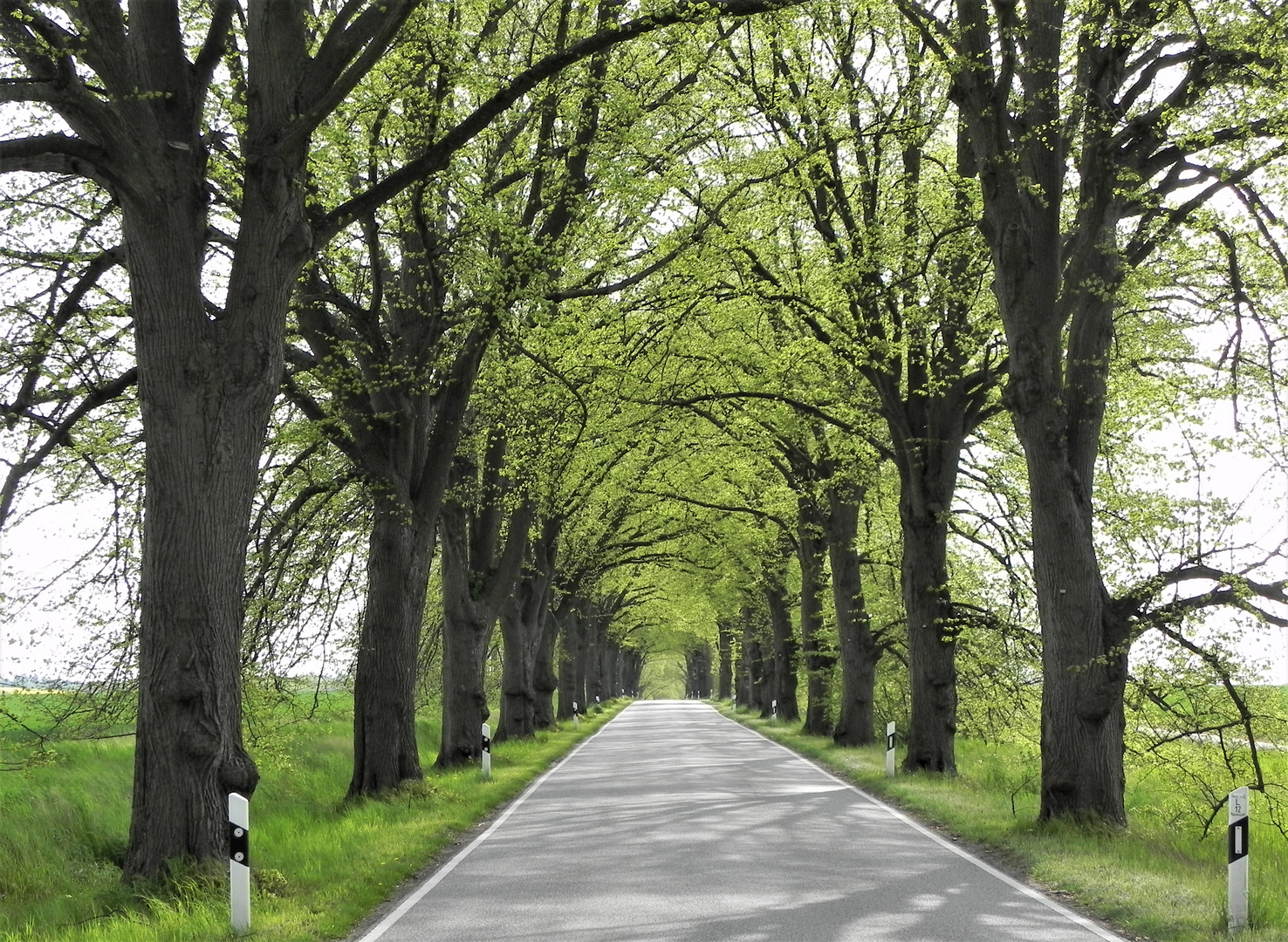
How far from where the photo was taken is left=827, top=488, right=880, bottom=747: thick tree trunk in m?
26.7

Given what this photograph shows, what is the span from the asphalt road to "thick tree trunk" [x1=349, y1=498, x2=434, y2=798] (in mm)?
1874

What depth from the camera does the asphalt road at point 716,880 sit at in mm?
7977

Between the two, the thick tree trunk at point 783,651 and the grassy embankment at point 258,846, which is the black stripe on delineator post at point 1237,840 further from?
the thick tree trunk at point 783,651

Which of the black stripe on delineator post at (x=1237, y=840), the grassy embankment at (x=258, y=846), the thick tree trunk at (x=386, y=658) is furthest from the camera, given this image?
the thick tree trunk at (x=386, y=658)

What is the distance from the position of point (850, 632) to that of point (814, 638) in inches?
211

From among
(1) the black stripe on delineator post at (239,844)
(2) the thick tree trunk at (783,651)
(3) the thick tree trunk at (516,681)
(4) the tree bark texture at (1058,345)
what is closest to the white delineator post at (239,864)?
(1) the black stripe on delineator post at (239,844)

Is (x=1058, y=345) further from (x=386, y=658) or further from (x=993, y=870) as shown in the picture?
(x=386, y=658)

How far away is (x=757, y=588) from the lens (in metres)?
41.5

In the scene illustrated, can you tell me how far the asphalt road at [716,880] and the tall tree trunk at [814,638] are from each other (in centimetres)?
1358

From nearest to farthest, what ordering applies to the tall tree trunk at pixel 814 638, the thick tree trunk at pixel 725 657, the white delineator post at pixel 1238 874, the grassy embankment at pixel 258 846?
the white delineator post at pixel 1238 874
the grassy embankment at pixel 258 846
the tall tree trunk at pixel 814 638
the thick tree trunk at pixel 725 657

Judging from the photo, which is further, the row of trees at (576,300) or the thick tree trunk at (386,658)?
the thick tree trunk at (386,658)

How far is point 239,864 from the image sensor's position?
812 cm

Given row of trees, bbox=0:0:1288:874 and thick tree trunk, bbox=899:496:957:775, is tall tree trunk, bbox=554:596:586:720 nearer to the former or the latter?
row of trees, bbox=0:0:1288:874

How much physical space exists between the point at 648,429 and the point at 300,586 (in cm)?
887
